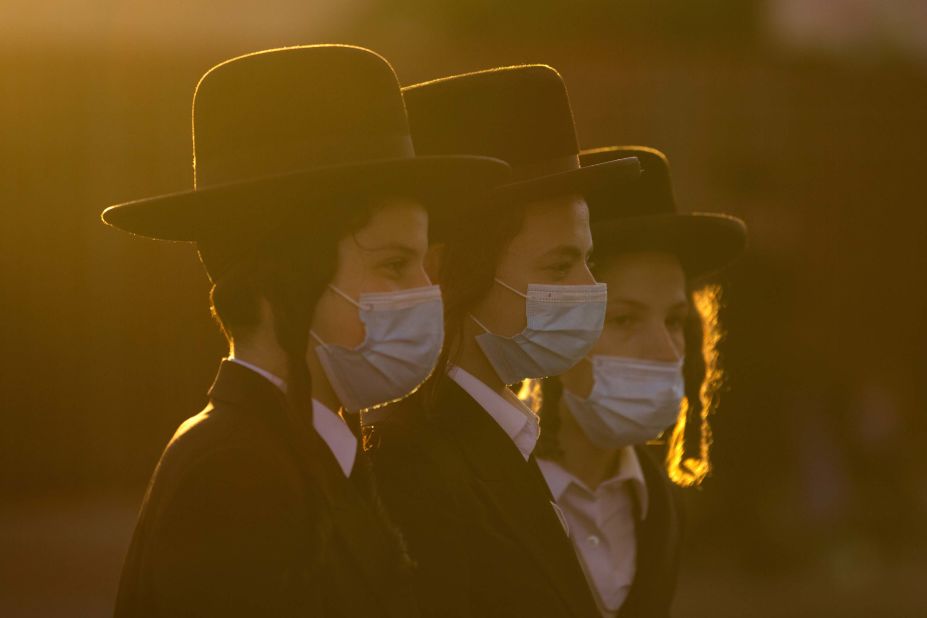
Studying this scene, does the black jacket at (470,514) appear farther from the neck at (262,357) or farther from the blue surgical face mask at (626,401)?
the blue surgical face mask at (626,401)

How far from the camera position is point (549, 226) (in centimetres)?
464

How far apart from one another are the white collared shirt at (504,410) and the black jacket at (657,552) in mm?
752

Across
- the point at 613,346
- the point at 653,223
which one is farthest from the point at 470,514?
the point at 653,223

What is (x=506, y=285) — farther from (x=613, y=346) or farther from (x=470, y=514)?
(x=613, y=346)

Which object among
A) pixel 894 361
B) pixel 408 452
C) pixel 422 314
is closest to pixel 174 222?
pixel 422 314

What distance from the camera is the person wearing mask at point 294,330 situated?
3.39m

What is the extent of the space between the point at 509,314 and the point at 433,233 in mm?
289

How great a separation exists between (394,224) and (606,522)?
167 centimetres

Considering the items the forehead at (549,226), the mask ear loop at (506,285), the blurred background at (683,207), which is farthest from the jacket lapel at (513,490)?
the blurred background at (683,207)

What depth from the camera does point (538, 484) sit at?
4.50m

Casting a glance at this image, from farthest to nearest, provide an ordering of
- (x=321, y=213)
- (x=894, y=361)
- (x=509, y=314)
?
(x=894, y=361) < (x=509, y=314) < (x=321, y=213)

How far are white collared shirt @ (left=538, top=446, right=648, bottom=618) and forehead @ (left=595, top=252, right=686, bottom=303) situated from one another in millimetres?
506

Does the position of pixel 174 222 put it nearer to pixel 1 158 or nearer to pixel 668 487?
pixel 668 487

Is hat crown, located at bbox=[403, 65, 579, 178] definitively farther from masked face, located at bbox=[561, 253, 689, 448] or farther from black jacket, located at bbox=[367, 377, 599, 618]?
masked face, located at bbox=[561, 253, 689, 448]
